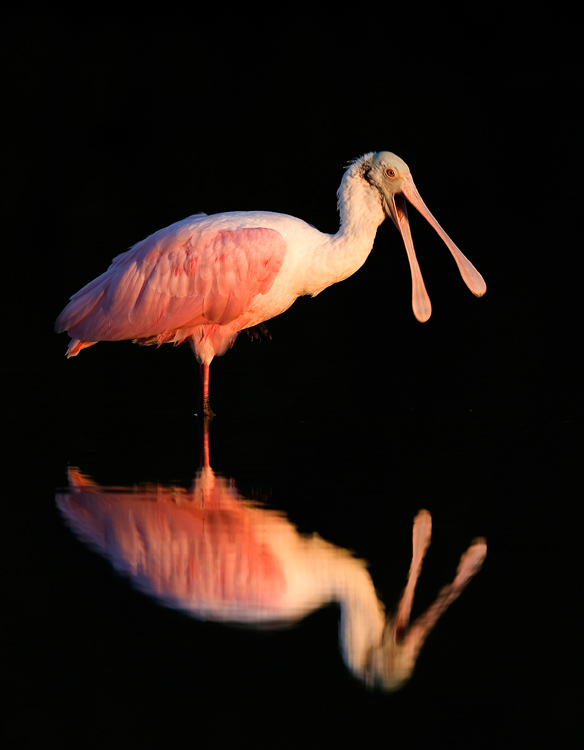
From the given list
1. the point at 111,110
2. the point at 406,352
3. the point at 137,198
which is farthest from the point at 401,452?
the point at 111,110

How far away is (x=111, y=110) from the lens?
1056 inches

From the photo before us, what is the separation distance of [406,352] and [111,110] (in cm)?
1872

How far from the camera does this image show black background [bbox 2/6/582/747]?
3211 mm

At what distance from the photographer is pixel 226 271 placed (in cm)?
696

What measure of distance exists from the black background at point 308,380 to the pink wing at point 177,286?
0.51m

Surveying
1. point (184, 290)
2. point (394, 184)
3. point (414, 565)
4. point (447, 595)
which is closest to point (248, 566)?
point (414, 565)

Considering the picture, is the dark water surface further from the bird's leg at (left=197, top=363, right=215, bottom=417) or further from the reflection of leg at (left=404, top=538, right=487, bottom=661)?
the bird's leg at (left=197, top=363, right=215, bottom=417)

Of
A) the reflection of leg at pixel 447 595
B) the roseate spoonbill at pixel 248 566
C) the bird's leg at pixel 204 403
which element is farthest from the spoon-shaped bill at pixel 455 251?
the reflection of leg at pixel 447 595

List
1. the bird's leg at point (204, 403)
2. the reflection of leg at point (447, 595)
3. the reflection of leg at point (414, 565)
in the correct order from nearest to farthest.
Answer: the reflection of leg at point (447, 595) < the reflection of leg at point (414, 565) < the bird's leg at point (204, 403)

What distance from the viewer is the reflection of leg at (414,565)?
3638 mm

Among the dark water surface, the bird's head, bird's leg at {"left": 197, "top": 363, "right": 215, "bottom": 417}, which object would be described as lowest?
the dark water surface

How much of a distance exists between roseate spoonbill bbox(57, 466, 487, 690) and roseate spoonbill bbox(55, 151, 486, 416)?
6.88 feet

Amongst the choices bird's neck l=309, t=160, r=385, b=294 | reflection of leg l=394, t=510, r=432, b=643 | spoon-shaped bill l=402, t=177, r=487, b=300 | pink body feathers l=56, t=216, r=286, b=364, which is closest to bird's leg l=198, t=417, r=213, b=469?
pink body feathers l=56, t=216, r=286, b=364

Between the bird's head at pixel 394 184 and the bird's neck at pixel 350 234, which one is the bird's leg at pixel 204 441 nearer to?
the bird's neck at pixel 350 234
